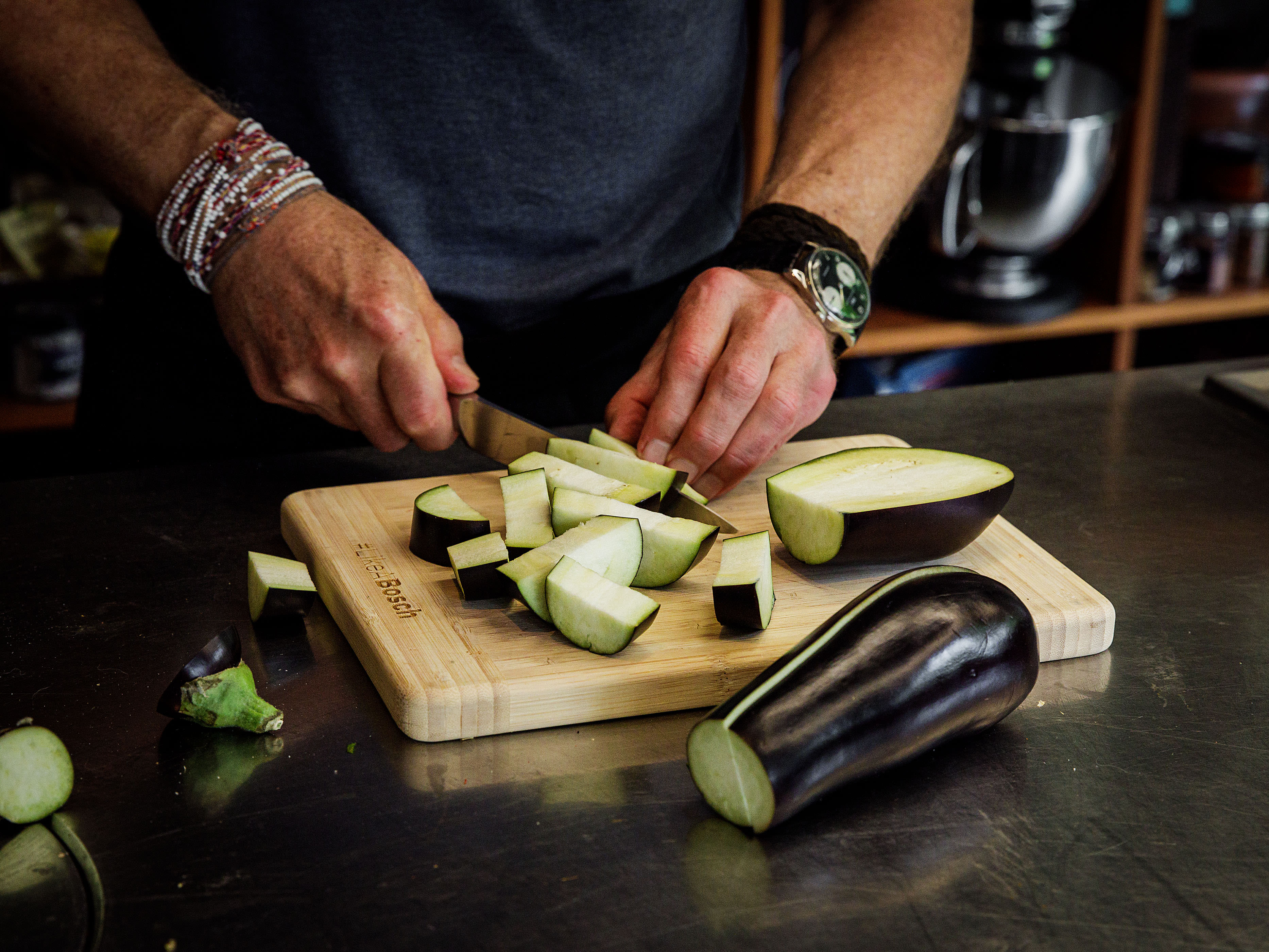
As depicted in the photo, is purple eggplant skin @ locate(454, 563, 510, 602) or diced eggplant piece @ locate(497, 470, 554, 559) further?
diced eggplant piece @ locate(497, 470, 554, 559)

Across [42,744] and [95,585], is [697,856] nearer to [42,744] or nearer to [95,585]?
[42,744]

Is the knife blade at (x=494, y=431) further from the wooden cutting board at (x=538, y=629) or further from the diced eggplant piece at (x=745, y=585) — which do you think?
the diced eggplant piece at (x=745, y=585)

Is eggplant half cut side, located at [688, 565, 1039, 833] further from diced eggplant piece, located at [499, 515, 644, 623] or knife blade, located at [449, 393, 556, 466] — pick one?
knife blade, located at [449, 393, 556, 466]

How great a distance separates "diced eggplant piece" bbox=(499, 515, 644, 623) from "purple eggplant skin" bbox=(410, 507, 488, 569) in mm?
70

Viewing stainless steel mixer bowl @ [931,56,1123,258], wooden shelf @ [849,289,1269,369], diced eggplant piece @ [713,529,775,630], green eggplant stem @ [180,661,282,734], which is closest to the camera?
green eggplant stem @ [180,661,282,734]

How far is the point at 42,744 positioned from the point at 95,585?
0.38m

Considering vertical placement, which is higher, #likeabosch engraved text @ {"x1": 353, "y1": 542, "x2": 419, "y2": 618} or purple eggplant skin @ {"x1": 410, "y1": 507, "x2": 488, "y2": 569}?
purple eggplant skin @ {"x1": 410, "y1": 507, "x2": 488, "y2": 569}

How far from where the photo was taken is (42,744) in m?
0.77

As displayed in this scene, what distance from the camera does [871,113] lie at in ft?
5.38

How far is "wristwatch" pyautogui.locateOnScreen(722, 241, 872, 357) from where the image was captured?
141cm

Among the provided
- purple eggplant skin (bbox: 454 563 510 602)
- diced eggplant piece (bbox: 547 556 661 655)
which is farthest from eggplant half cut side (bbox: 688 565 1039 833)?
purple eggplant skin (bbox: 454 563 510 602)

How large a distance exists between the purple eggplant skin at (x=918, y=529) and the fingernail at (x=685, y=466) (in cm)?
24

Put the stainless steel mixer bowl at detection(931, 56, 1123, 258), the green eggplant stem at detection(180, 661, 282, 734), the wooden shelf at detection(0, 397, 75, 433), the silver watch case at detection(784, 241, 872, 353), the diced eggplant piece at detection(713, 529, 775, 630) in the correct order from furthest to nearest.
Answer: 1. the stainless steel mixer bowl at detection(931, 56, 1123, 258)
2. the wooden shelf at detection(0, 397, 75, 433)
3. the silver watch case at detection(784, 241, 872, 353)
4. the diced eggplant piece at detection(713, 529, 775, 630)
5. the green eggplant stem at detection(180, 661, 282, 734)

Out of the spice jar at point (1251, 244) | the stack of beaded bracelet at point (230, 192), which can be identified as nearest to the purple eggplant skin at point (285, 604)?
the stack of beaded bracelet at point (230, 192)
